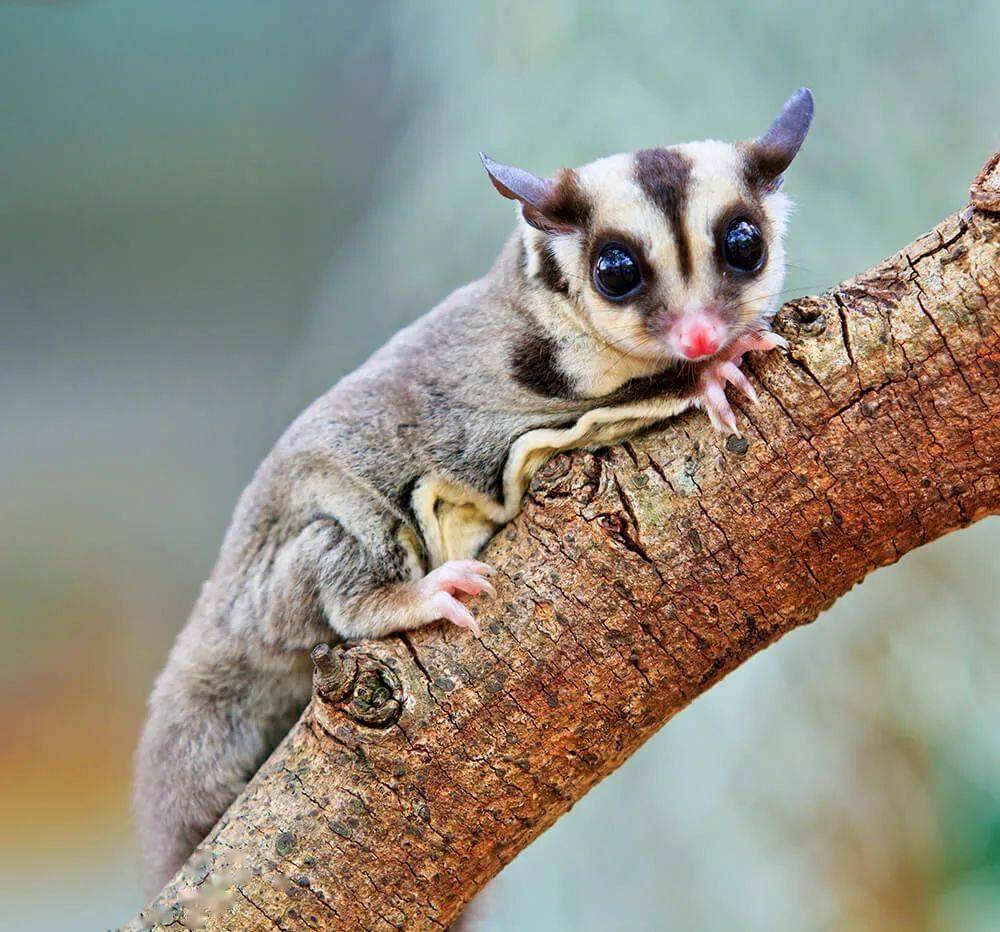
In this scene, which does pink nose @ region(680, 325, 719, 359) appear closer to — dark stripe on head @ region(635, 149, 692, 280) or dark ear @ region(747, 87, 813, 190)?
dark stripe on head @ region(635, 149, 692, 280)

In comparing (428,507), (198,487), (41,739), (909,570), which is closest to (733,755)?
(909,570)

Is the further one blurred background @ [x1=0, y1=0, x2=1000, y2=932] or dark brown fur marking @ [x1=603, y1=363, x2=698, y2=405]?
blurred background @ [x1=0, y1=0, x2=1000, y2=932]

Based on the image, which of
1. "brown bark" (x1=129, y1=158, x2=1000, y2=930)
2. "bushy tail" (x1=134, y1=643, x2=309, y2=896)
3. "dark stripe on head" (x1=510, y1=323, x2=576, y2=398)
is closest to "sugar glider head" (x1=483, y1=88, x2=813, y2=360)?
"dark stripe on head" (x1=510, y1=323, x2=576, y2=398)

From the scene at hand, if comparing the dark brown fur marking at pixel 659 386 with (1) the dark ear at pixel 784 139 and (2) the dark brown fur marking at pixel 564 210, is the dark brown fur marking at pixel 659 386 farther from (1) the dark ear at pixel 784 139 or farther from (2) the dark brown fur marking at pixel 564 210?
(1) the dark ear at pixel 784 139

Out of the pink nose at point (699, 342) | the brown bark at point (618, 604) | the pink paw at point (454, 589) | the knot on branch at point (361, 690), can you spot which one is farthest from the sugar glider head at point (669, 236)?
the knot on branch at point (361, 690)

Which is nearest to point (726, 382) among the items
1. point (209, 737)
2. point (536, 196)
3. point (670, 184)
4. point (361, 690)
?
point (670, 184)

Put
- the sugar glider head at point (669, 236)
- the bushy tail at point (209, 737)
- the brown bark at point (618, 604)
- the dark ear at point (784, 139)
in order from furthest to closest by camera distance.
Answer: the bushy tail at point (209, 737), the dark ear at point (784, 139), the sugar glider head at point (669, 236), the brown bark at point (618, 604)
